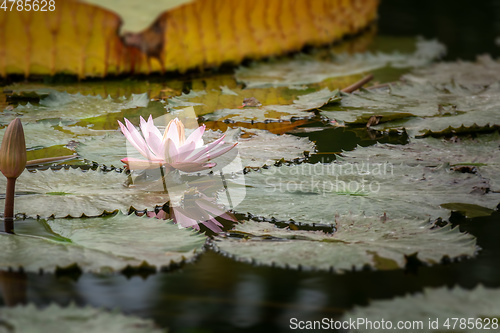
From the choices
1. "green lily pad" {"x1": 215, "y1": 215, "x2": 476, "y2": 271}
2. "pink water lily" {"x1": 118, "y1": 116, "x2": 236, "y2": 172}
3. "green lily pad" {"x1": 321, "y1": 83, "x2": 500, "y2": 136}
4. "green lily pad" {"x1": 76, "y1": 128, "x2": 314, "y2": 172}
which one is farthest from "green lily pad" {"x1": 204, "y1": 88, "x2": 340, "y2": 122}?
"green lily pad" {"x1": 215, "y1": 215, "x2": 476, "y2": 271}

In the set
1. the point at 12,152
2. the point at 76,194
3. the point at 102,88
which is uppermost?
the point at 102,88

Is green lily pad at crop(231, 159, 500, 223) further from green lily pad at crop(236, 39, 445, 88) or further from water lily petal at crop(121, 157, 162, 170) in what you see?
green lily pad at crop(236, 39, 445, 88)

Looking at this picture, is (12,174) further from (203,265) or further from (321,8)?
(321,8)

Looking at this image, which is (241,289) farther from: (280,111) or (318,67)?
(318,67)

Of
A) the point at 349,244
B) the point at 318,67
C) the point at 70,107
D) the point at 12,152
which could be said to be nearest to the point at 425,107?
the point at 318,67

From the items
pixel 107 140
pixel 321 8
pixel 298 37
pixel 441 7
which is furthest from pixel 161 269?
pixel 441 7

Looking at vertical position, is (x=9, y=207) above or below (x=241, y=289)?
above
